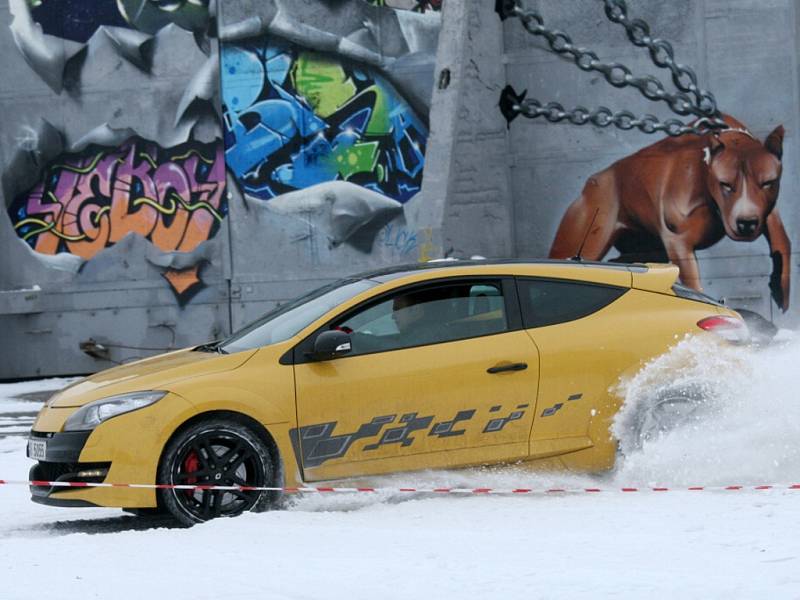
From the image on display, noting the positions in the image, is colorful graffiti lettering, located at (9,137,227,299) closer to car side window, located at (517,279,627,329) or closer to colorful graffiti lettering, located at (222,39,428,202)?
colorful graffiti lettering, located at (222,39,428,202)

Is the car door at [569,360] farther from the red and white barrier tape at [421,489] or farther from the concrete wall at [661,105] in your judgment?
the concrete wall at [661,105]

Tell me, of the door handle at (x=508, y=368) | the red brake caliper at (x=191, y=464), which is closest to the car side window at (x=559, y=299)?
the door handle at (x=508, y=368)

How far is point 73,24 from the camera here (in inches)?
793

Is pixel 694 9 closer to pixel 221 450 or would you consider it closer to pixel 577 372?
pixel 577 372

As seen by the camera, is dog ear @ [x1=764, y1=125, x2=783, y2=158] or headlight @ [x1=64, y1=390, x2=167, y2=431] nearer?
headlight @ [x1=64, y1=390, x2=167, y2=431]

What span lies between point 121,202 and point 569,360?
13.2m

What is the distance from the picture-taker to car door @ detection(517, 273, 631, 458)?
8.13 m

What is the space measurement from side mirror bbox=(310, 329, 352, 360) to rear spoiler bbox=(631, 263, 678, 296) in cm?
200

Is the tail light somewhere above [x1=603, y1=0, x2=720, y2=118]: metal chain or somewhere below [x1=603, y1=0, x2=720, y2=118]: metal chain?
below

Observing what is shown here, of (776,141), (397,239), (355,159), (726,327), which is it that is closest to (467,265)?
(726,327)

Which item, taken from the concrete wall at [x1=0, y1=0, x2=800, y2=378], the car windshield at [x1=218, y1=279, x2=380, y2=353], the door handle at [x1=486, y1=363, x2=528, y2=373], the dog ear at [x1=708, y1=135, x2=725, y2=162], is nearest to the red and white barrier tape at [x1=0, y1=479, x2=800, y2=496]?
the door handle at [x1=486, y1=363, x2=528, y2=373]

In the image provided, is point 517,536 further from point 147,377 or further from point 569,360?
point 147,377

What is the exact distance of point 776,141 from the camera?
760 inches

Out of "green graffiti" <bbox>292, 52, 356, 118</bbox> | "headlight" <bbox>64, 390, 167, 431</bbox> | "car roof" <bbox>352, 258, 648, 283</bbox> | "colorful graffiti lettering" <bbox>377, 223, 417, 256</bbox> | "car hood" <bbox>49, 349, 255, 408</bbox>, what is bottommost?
"headlight" <bbox>64, 390, 167, 431</bbox>
